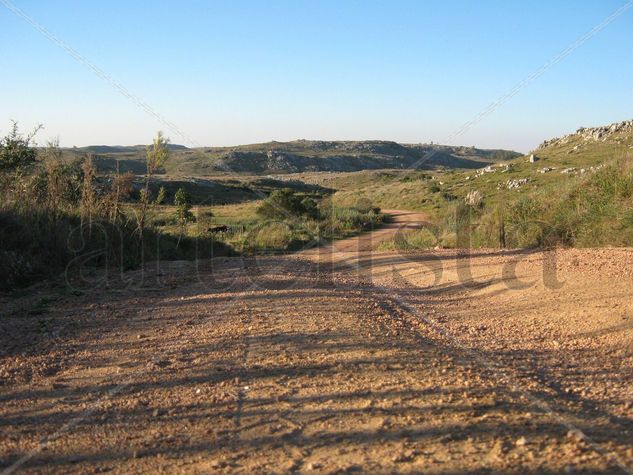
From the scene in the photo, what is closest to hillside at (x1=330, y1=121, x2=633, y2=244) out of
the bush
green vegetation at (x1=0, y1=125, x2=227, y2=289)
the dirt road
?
the bush

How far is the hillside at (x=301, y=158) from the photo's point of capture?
96.2 meters

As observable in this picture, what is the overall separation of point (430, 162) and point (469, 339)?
444 ft

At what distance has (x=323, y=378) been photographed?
4758 mm

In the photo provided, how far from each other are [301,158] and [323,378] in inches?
4465

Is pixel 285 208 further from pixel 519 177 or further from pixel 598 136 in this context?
pixel 598 136

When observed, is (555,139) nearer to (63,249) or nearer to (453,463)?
(63,249)

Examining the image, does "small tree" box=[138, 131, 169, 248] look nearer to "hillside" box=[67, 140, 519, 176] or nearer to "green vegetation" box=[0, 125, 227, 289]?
"green vegetation" box=[0, 125, 227, 289]

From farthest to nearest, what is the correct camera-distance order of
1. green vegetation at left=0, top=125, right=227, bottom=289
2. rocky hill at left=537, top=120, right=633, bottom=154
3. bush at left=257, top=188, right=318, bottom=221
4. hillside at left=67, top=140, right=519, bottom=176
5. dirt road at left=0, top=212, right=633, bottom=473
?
hillside at left=67, top=140, right=519, bottom=176 → rocky hill at left=537, top=120, right=633, bottom=154 → bush at left=257, top=188, right=318, bottom=221 → green vegetation at left=0, top=125, right=227, bottom=289 → dirt road at left=0, top=212, right=633, bottom=473

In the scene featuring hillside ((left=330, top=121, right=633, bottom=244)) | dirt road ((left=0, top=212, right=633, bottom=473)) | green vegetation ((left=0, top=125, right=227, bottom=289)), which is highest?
hillside ((left=330, top=121, right=633, bottom=244))

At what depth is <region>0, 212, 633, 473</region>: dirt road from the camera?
3.45m

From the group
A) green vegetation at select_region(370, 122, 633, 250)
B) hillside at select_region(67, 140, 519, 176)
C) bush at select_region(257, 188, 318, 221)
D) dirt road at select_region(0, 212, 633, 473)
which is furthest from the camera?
hillside at select_region(67, 140, 519, 176)

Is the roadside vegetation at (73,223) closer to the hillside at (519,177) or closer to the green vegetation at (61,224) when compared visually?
the green vegetation at (61,224)

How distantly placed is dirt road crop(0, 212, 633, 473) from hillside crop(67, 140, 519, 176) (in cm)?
6157

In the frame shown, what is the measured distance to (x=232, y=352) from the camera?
5.58 m
